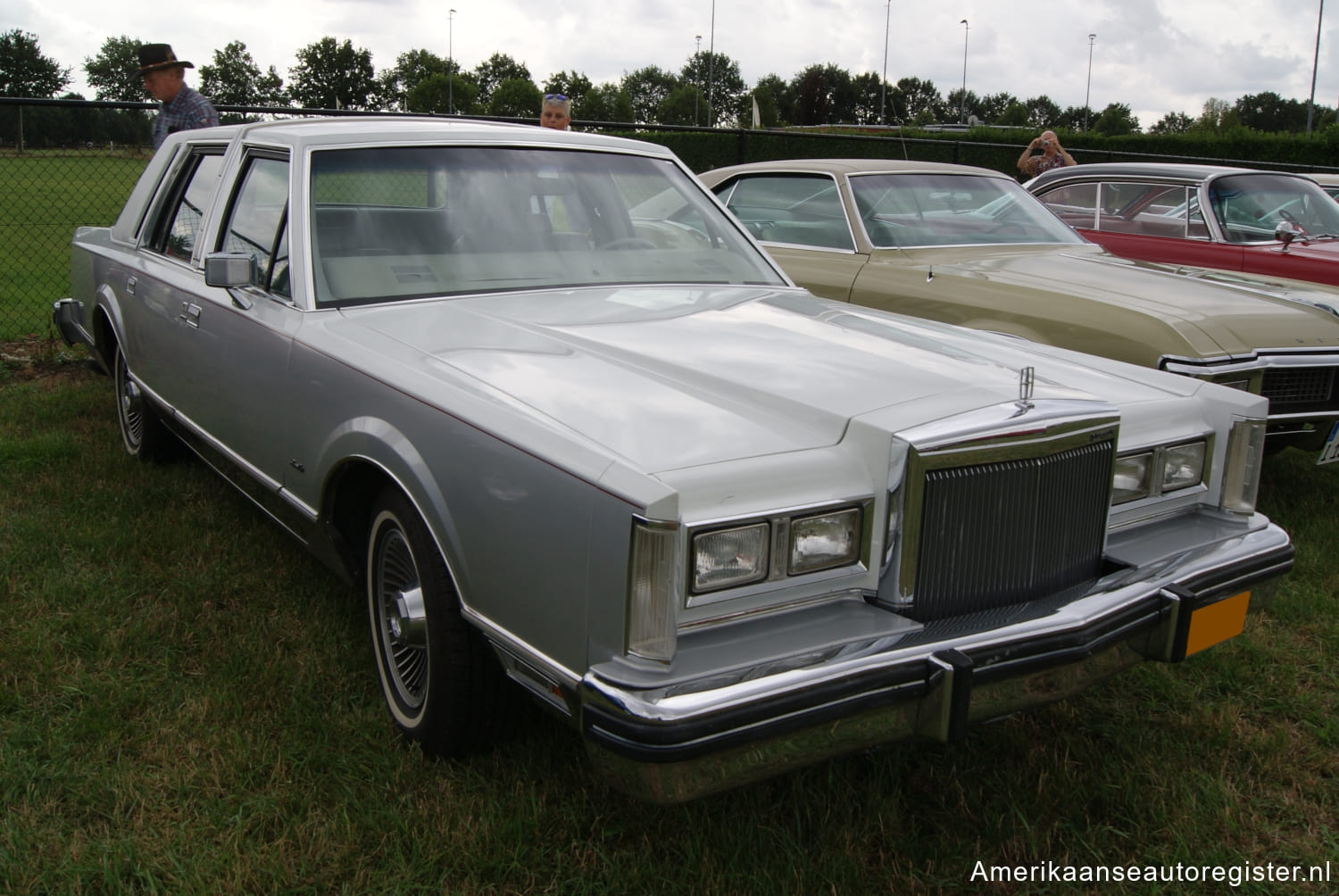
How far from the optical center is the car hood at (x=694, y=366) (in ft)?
6.76

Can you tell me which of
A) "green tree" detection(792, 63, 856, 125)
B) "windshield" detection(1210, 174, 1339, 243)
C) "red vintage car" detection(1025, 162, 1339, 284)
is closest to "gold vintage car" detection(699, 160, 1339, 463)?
"red vintage car" detection(1025, 162, 1339, 284)

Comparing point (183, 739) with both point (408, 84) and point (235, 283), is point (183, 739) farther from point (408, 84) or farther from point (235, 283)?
point (408, 84)

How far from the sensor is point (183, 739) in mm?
2605

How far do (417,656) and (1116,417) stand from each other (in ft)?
5.75

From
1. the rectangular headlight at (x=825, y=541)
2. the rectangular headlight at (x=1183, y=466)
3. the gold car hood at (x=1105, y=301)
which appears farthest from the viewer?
the gold car hood at (x=1105, y=301)

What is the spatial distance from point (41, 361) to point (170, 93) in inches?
81.4

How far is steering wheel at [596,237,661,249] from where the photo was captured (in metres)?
3.33

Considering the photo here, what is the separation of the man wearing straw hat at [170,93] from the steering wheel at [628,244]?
3812 millimetres

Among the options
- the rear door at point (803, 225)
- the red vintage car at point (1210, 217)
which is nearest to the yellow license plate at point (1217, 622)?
the rear door at point (803, 225)

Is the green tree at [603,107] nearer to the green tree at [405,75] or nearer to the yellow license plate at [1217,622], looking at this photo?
the green tree at [405,75]

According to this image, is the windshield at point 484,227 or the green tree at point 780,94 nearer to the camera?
the windshield at point 484,227

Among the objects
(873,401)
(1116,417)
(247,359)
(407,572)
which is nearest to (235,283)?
(247,359)

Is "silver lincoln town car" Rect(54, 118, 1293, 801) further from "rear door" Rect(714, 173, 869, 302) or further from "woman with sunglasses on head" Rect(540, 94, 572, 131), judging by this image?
"woman with sunglasses on head" Rect(540, 94, 572, 131)

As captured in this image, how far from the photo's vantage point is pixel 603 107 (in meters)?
76.3
